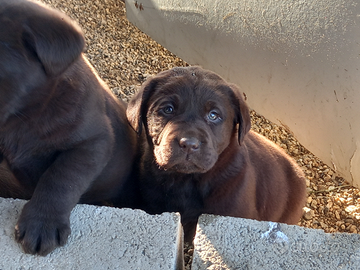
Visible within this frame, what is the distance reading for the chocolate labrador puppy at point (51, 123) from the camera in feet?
6.60

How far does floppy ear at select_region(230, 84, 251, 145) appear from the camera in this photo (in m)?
2.79

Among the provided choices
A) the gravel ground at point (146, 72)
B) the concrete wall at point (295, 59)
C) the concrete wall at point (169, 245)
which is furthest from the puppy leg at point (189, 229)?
the concrete wall at point (295, 59)

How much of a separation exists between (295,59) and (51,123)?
236 centimetres

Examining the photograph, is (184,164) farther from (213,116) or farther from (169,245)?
(169,245)

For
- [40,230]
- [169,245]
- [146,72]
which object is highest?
[169,245]

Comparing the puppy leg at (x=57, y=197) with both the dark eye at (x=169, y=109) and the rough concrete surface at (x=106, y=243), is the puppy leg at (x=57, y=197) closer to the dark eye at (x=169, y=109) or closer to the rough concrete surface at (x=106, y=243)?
the rough concrete surface at (x=106, y=243)

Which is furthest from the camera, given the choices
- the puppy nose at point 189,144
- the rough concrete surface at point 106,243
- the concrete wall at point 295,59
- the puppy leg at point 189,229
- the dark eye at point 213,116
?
the concrete wall at point 295,59

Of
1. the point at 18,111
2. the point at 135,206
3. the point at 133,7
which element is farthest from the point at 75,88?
the point at 133,7

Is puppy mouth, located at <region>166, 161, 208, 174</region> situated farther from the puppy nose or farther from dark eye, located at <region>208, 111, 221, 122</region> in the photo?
dark eye, located at <region>208, 111, 221, 122</region>

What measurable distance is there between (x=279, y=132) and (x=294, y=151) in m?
0.25

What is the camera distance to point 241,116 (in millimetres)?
2816

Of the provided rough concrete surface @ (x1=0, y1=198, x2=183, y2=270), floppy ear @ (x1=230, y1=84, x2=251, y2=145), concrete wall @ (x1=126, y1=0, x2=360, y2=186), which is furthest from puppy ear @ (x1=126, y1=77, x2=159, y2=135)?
concrete wall @ (x1=126, y1=0, x2=360, y2=186)

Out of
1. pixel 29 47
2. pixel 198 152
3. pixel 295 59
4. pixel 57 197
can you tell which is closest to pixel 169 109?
pixel 198 152

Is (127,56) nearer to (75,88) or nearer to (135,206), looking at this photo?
(135,206)
